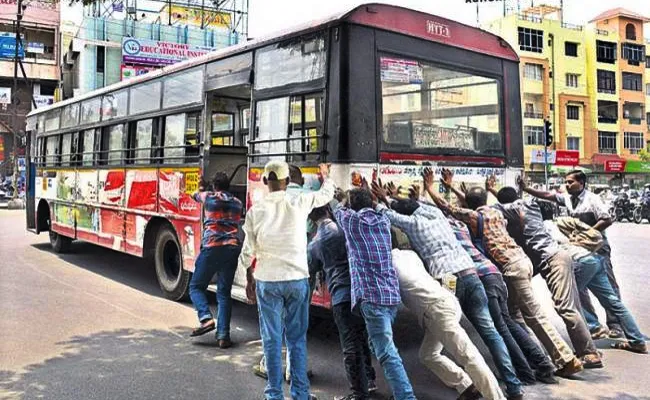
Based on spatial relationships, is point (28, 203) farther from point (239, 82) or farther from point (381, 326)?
point (381, 326)

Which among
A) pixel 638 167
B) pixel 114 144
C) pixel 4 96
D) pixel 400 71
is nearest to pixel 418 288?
pixel 400 71

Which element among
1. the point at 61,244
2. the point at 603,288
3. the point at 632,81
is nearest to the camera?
the point at 603,288

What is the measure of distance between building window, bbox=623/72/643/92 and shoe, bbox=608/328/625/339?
1882 inches

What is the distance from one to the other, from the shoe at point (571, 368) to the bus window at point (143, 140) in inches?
231

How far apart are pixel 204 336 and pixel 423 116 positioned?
10.5 ft

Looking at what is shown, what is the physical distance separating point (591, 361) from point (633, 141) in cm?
4909

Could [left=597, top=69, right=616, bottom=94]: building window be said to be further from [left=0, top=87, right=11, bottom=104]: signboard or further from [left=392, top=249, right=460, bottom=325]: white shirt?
[left=392, top=249, right=460, bottom=325]: white shirt

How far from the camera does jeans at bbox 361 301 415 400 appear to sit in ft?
13.1

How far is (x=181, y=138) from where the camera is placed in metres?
7.53

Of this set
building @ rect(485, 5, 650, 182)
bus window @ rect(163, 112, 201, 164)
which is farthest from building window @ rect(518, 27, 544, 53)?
bus window @ rect(163, 112, 201, 164)

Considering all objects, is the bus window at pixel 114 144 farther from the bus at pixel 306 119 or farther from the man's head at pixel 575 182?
the man's head at pixel 575 182

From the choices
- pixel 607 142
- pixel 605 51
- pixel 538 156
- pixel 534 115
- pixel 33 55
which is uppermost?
pixel 605 51

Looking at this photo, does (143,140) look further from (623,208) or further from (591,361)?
(623,208)

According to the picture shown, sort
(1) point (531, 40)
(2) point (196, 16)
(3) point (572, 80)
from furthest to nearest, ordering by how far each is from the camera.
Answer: (3) point (572, 80) → (1) point (531, 40) → (2) point (196, 16)
